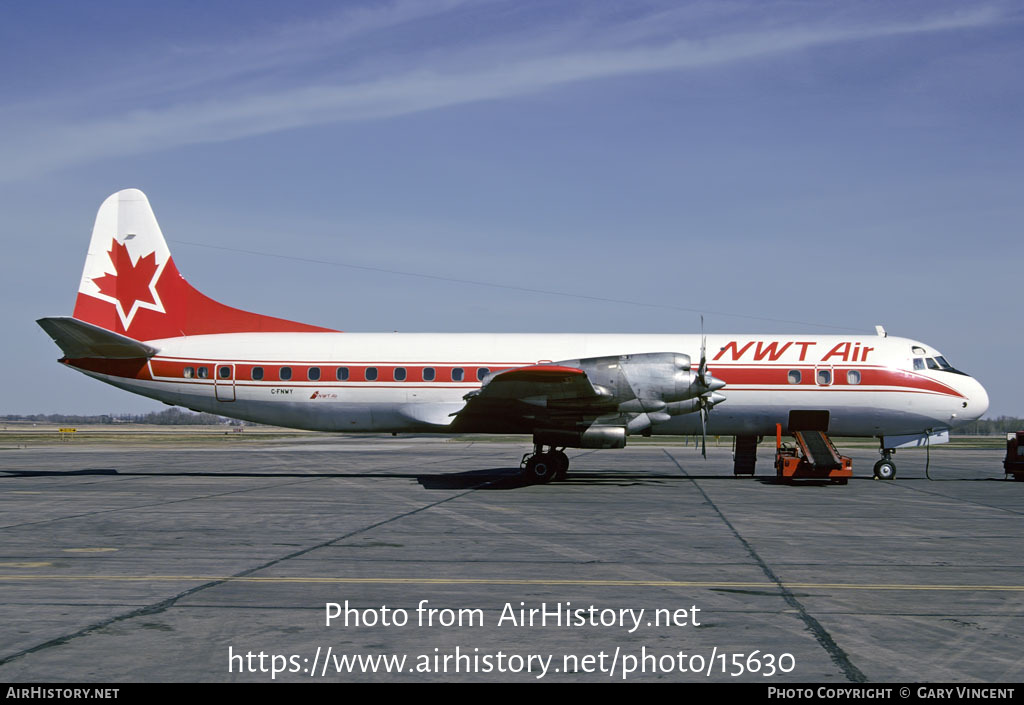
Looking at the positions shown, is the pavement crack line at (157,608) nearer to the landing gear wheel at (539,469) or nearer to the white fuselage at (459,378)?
the landing gear wheel at (539,469)

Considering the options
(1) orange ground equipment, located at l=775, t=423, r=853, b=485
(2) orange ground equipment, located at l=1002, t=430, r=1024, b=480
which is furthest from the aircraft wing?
(2) orange ground equipment, located at l=1002, t=430, r=1024, b=480

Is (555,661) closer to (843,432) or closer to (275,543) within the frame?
(275,543)

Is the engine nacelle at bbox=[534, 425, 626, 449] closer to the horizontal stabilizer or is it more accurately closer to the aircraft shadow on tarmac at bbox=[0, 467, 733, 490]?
the aircraft shadow on tarmac at bbox=[0, 467, 733, 490]

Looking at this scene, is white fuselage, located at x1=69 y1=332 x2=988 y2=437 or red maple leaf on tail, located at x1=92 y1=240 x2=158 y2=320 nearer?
white fuselage, located at x1=69 y1=332 x2=988 y2=437

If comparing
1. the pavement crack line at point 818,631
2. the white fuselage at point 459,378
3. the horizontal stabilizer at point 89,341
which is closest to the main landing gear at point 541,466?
the white fuselage at point 459,378

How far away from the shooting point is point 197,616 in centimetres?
790

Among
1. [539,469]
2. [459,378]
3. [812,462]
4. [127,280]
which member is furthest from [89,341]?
[812,462]

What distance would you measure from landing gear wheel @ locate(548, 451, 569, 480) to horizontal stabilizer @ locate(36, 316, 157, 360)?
11832mm

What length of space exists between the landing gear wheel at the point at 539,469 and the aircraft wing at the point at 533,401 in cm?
88

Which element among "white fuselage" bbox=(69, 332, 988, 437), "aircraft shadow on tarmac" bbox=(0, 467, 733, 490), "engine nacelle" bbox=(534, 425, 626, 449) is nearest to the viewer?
"engine nacelle" bbox=(534, 425, 626, 449)

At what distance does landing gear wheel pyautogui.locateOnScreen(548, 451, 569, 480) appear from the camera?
23.9 meters

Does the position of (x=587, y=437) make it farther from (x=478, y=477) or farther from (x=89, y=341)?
(x=89, y=341)

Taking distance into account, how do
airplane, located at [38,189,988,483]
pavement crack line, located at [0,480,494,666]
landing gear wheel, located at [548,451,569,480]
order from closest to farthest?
1. pavement crack line, located at [0,480,494,666]
2. landing gear wheel, located at [548,451,569,480]
3. airplane, located at [38,189,988,483]

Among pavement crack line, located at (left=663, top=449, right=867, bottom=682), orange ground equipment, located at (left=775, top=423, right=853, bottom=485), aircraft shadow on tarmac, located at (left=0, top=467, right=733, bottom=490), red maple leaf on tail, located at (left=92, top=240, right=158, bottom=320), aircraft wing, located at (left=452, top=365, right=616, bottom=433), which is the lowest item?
aircraft shadow on tarmac, located at (left=0, top=467, right=733, bottom=490)
